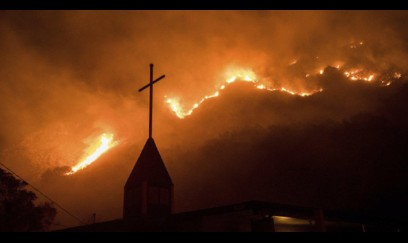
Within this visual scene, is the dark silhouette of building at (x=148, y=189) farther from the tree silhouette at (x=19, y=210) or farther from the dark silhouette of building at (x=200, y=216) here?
the tree silhouette at (x=19, y=210)

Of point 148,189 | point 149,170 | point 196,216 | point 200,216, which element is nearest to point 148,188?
point 148,189

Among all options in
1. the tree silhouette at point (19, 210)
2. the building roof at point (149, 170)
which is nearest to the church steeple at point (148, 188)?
the building roof at point (149, 170)

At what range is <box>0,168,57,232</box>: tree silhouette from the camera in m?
23.1

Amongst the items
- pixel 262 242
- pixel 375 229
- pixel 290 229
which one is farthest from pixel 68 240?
pixel 375 229

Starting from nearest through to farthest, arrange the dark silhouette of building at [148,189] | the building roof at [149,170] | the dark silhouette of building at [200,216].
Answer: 1. the dark silhouette of building at [200,216]
2. the dark silhouette of building at [148,189]
3. the building roof at [149,170]

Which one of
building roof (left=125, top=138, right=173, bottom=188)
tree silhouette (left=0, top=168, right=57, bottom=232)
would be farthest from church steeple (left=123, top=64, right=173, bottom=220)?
tree silhouette (left=0, top=168, right=57, bottom=232)

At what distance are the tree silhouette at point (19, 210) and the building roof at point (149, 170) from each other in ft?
22.5

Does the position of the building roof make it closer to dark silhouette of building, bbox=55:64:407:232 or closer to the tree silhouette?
dark silhouette of building, bbox=55:64:407:232

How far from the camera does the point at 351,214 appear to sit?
19.3 metres

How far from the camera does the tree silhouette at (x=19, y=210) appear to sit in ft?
75.7

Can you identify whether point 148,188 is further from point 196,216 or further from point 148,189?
point 196,216

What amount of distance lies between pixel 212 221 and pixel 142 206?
22.2ft

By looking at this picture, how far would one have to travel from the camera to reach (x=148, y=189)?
2184 centimetres

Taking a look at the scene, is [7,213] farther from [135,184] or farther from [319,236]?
[319,236]
